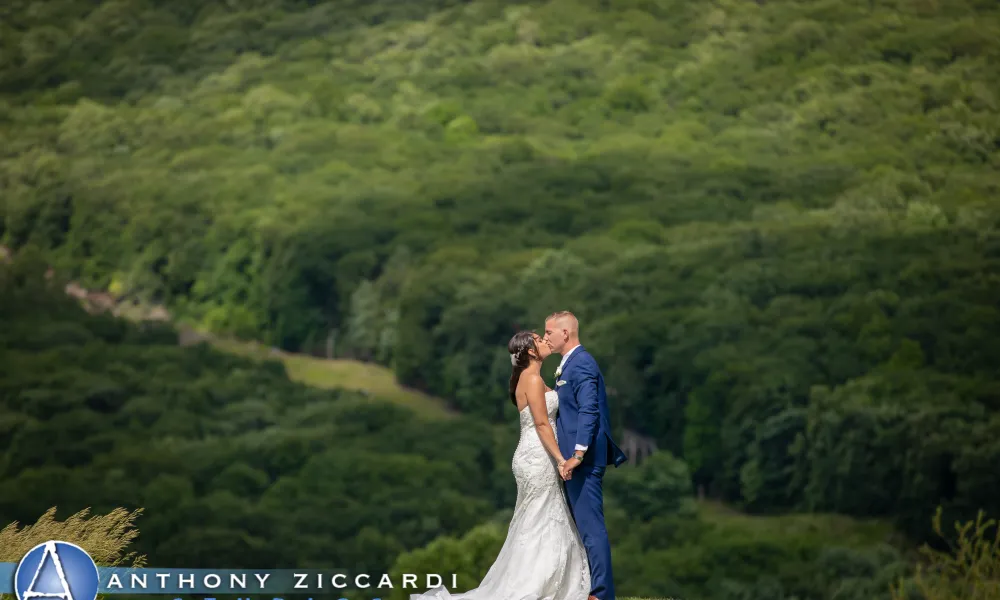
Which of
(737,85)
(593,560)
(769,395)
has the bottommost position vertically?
(737,85)

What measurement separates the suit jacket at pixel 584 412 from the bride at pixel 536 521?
11cm

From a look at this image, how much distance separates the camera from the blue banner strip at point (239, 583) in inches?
364

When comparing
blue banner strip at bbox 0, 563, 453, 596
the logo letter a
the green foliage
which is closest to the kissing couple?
blue banner strip at bbox 0, 563, 453, 596

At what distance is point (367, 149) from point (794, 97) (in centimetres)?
3222

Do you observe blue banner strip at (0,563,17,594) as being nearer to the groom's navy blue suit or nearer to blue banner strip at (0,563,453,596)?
blue banner strip at (0,563,453,596)

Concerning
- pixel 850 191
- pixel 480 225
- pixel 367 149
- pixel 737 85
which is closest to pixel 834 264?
pixel 850 191

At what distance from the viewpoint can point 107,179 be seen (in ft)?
318

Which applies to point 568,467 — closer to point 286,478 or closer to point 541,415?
point 541,415

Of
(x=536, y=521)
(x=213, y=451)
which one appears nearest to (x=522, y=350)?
(x=536, y=521)

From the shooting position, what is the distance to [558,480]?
31.3 ft

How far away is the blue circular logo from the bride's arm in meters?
2.94

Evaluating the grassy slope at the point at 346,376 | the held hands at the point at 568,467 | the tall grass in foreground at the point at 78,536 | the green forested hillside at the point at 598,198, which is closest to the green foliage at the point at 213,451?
the grassy slope at the point at 346,376

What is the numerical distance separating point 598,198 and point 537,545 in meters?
86.8

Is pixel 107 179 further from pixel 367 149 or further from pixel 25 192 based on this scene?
pixel 367 149
